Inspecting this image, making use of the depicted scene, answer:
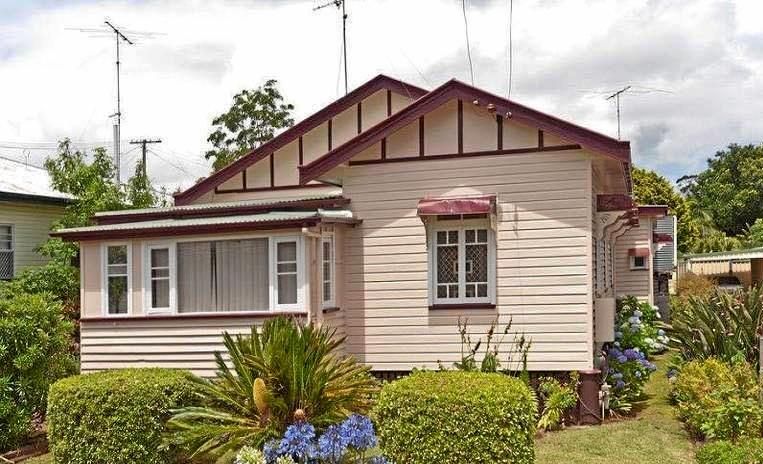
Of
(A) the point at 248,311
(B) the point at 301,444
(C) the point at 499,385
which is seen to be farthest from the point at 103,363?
(C) the point at 499,385

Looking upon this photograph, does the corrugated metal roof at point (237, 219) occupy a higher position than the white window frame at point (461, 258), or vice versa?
the corrugated metal roof at point (237, 219)

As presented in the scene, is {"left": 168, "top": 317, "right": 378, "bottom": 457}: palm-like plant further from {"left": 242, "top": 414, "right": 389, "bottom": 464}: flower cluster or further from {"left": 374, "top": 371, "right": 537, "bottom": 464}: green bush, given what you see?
{"left": 374, "top": 371, "right": 537, "bottom": 464}: green bush

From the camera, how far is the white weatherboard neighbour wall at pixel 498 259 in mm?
11633

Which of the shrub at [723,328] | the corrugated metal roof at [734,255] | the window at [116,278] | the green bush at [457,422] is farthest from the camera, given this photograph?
the corrugated metal roof at [734,255]

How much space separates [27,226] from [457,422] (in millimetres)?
15576

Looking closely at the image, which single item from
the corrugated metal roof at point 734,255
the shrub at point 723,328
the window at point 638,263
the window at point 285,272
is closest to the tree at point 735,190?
the corrugated metal roof at point 734,255

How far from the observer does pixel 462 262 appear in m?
12.2

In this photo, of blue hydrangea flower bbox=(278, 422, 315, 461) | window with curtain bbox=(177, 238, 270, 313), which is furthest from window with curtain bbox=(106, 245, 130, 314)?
blue hydrangea flower bbox=(278, 422, 315, 461)

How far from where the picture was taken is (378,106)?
53.3ft

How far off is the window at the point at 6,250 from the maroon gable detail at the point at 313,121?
573cm

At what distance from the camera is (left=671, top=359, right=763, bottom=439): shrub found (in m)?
9.22

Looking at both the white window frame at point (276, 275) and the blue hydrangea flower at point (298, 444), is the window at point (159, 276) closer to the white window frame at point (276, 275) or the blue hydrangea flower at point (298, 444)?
the white window frame at point (276, 275)

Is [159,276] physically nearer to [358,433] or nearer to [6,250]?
[358,433]

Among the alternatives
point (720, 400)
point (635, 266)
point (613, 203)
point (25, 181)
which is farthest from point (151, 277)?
point (635, 266)
